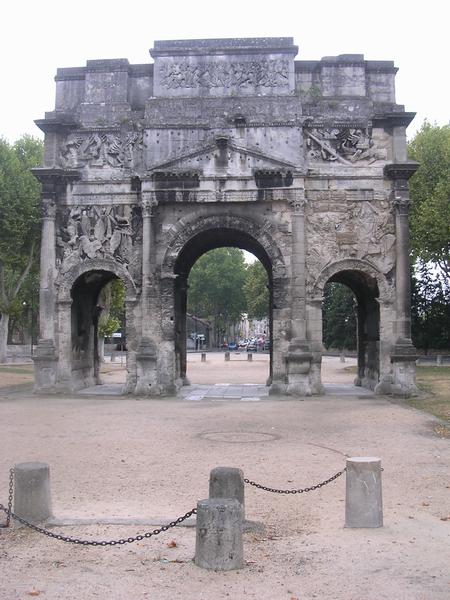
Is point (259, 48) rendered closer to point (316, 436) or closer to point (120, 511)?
point (316, 436)

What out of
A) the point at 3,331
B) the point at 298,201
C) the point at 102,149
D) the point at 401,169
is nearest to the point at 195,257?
the point at 102,149

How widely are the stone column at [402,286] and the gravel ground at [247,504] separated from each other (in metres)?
4.65

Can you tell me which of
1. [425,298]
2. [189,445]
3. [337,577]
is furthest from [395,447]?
[425,298]

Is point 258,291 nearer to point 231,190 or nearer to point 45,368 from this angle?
point 231,190

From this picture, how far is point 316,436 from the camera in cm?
1263

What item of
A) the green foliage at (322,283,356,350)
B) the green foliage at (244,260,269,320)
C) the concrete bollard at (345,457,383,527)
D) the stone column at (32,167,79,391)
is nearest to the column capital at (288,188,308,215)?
the stone column at (32,167,79,391)

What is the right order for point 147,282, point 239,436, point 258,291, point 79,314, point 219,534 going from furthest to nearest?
point 258,291 → point 79,314 → point 147,282 → point 239,436 → point 219,534

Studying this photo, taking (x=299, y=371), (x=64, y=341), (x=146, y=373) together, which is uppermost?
(x=64, y=341)

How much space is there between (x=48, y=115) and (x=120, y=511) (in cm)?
1736

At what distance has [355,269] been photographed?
67.4 ft

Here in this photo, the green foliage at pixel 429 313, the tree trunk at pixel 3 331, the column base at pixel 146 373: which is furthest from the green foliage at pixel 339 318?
the column base at pixel 146 373

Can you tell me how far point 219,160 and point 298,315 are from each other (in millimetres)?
5475

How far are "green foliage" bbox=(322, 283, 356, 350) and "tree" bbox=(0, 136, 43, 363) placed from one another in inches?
1000

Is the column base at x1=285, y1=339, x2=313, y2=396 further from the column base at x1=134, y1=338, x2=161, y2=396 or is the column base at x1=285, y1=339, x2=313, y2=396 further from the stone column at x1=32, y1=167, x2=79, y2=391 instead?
the stone column at x1=32, y1=167, x2=79, y2=391
